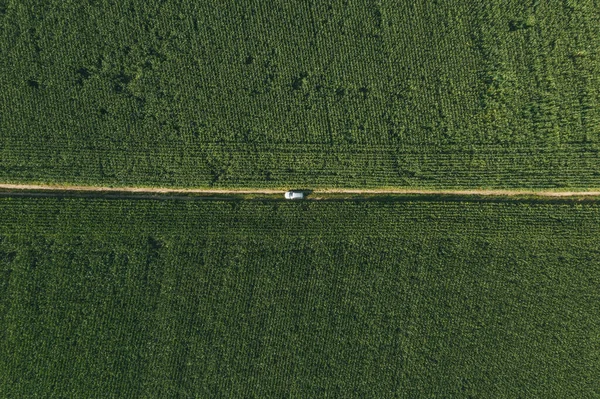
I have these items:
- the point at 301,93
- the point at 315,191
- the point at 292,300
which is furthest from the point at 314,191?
the point at 292,300

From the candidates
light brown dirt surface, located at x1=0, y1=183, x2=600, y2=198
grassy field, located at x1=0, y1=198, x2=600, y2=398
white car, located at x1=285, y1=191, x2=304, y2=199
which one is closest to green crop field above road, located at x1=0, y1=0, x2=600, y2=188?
light brown dirt surface, located at x1=0, y1=183, x2=600, y2=198

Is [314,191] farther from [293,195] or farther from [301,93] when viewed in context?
[301,93]

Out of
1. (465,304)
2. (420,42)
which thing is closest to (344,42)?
(420,42)

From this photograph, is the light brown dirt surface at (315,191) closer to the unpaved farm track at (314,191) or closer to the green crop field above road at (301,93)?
the unpaved farm track at (314,191)

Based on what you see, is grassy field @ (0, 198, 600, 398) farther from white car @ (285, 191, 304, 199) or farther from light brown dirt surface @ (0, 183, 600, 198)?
light brown dirt surface @ (0, 183, 600, 198)

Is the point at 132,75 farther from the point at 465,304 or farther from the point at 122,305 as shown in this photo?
the point at 465,304

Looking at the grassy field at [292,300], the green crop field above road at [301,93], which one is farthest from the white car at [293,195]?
the green crop field above road at [301,93]
